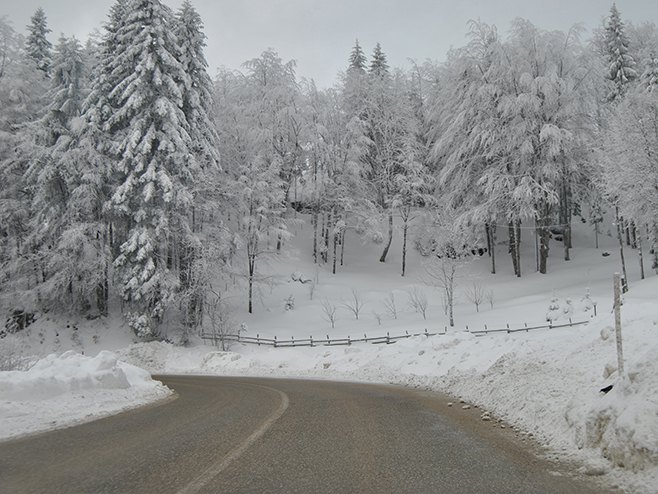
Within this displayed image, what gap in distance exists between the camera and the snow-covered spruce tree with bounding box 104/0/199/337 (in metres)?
26.4

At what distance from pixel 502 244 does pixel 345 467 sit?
147 ft

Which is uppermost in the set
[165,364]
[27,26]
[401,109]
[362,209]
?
[27,26]

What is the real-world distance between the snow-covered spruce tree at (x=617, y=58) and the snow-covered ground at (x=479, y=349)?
49.4 ft

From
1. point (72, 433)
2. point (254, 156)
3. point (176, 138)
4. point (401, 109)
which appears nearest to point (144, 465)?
point (72, 433)

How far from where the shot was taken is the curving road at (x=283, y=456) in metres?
4.30

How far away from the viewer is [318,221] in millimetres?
45781

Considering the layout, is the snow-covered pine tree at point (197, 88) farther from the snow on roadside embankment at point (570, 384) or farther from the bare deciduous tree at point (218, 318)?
the snow on roadside embankment at point (570, 384)

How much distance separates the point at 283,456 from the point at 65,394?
674 centimetres

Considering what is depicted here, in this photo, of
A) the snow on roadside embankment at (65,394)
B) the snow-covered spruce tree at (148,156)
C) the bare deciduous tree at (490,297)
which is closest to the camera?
the snow on roadside embankment at (65,394)

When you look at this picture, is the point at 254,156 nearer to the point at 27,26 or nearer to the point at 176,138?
the point at 176,138

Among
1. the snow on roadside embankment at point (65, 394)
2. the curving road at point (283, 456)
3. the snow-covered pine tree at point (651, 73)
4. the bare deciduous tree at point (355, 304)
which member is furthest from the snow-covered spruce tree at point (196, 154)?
the snow-covered pine tree at point (651, 73)

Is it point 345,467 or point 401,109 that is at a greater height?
point 401,109

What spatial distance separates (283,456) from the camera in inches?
208

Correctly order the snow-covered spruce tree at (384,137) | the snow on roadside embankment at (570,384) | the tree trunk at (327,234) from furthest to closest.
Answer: the snow-covered spruce tree at (384,137) → the tree trunk at (327,234) → the snow on roadside embankment at (570,384)
